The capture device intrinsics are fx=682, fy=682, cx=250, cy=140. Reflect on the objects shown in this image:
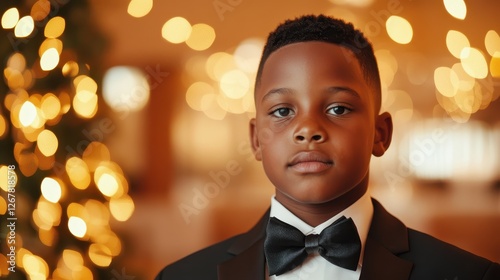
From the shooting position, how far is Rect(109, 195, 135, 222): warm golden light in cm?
289

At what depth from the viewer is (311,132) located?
1.20m

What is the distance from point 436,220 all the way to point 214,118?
135cm

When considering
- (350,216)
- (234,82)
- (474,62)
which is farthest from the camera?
(234,82)

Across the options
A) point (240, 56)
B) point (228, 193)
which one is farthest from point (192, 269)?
point (228, 193)

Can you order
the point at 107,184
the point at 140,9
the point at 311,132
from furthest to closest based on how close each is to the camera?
the point at 140,9
the point at 107,184
the point at 311,132

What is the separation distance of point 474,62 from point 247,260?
1.92 m

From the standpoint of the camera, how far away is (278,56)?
1312 millimetres

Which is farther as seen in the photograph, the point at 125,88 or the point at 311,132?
the point at 125,88

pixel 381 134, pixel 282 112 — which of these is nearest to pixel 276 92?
pixel 282 112

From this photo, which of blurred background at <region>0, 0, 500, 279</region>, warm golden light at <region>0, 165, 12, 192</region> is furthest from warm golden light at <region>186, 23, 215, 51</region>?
warm golden light at <region>0, 165, 12, 192</region>

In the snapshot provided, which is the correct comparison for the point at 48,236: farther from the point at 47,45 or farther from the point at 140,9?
the point at 140,9

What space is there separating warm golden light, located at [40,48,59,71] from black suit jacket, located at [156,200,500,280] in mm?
1070

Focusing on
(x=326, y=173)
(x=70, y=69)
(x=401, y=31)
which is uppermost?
(x=401, y=31)

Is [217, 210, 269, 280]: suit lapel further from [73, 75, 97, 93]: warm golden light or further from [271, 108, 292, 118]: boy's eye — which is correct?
[73, 75, 97, 93]: warm golden light
